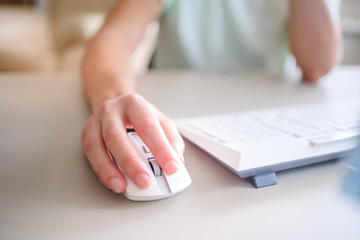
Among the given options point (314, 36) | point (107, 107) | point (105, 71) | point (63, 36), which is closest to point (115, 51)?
point (105, 71)

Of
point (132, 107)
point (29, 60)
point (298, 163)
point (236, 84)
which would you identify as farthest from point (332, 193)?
point (29, 60)

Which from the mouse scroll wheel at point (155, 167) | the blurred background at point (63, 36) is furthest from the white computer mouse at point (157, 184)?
the blurred background at point (63, 36)

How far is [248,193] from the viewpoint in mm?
273

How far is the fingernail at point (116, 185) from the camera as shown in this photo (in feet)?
0.80

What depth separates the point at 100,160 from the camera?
0.88 feet

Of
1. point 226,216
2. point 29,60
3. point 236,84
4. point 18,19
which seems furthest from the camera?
point 18,19

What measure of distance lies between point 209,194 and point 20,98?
1.34 ft

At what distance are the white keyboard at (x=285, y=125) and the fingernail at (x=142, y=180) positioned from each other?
103 mm

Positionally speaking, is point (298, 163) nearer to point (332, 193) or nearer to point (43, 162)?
point (332, 193)

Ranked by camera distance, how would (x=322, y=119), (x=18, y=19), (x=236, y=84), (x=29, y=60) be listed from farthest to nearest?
1. (x=18, y=19)
2. (x=29, y=60)
3. (x=236, y=84)
4. (x=322, y=119)

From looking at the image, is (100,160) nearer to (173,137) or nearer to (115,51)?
(173,137)

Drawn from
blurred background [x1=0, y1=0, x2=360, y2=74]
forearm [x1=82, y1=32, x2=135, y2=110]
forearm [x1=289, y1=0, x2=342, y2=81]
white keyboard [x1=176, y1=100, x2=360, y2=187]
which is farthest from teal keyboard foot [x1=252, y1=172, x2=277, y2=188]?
blurred background [x1=0, y1=0, x2=360, y2=74]

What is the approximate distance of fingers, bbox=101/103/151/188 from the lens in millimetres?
242

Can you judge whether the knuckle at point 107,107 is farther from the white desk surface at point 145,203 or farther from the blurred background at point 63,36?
the blurred background at point 63,36
